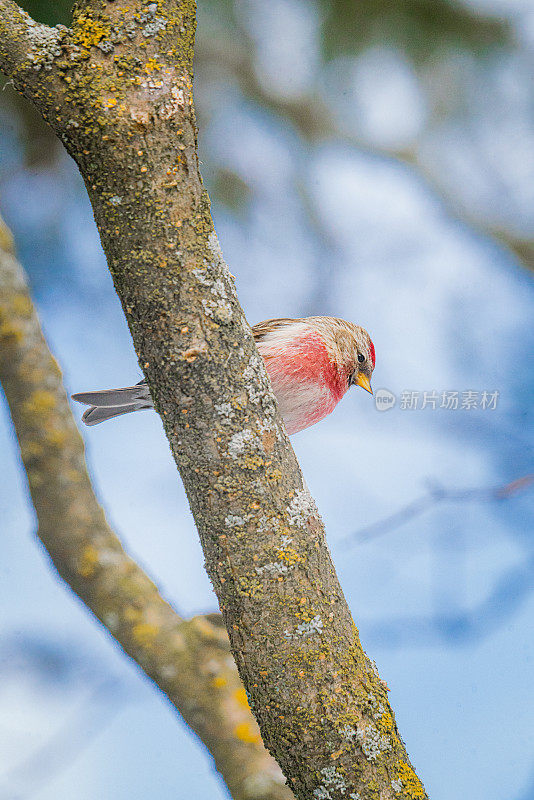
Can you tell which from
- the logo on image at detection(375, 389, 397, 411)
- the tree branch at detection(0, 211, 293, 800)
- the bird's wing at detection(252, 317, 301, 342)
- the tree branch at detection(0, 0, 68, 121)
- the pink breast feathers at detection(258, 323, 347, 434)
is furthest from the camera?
the logo on image at detection(375, 389, 397, 411)

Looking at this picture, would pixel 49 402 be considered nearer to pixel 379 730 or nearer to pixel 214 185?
pixel 214 185

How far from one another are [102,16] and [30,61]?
0.11 metres

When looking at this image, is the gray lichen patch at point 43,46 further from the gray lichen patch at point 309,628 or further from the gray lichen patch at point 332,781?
the gray lichen patch at point 332,781

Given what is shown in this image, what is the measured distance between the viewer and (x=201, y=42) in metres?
1.85

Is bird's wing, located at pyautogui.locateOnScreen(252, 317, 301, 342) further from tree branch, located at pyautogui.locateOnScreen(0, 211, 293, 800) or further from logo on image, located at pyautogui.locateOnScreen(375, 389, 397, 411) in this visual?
tree branch, located at pyautogui.locateOnScreen(0, 211, 293, 800)

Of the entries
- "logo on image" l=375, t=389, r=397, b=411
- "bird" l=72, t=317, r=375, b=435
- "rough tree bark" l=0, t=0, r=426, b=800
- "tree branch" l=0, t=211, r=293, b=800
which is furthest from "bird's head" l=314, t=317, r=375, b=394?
"tree branch" l=0, t=211, r=293, b=800

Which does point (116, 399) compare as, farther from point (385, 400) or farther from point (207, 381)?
point (385, 400)

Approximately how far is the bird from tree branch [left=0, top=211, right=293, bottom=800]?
0.33m

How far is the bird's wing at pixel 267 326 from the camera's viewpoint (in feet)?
4.99

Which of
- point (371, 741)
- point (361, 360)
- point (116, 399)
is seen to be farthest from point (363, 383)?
point (371, 741)

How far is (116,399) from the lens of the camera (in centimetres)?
143

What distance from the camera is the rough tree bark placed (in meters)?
0.88

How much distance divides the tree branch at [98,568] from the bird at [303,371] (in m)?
0.33

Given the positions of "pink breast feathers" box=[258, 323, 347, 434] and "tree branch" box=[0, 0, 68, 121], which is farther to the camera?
"pink breast feathers" box=[258, 323, 347, 434]
